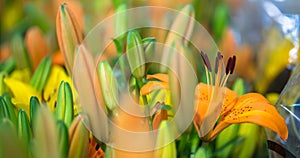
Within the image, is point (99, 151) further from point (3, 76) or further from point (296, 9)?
point (296, 9)

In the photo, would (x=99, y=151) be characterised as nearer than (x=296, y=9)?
Yes

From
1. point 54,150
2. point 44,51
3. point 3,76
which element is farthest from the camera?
point 44,51

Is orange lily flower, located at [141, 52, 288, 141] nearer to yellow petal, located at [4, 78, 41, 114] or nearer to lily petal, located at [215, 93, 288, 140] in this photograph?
lily petal, located at [215, 93, 288, 140]

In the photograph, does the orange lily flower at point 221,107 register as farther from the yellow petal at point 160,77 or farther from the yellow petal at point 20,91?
the yellow petal at point 20,91

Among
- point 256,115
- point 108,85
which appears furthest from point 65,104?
point 256,115

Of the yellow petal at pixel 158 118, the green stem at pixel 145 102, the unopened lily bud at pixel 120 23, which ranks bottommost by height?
the yellow petal at pixel 158 118

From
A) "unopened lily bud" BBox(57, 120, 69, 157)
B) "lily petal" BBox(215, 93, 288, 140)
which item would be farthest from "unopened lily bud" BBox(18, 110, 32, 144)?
"lily petal" BBox(215, 93, 288, 140)

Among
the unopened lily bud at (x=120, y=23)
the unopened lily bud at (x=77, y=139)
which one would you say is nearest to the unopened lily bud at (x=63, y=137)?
the unopened lily bud at (x=77, y=139)

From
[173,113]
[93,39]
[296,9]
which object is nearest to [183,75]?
[173,113]
